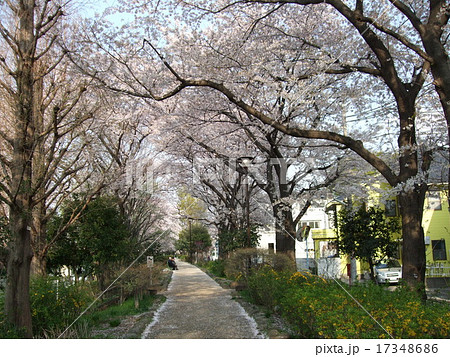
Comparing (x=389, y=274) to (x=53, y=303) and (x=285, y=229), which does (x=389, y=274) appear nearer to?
(x=285, y=229)

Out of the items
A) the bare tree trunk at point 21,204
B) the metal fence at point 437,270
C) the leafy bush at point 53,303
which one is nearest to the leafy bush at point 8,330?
the bare tree trunk at point 21,204

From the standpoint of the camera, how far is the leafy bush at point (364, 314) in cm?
422

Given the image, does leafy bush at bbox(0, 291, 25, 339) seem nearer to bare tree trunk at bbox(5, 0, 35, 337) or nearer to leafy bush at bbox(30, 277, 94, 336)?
bare tree trunk at bbox(5, 0, 35, 337)

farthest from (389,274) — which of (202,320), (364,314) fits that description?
(364,314)

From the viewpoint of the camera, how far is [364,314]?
15.2 feet

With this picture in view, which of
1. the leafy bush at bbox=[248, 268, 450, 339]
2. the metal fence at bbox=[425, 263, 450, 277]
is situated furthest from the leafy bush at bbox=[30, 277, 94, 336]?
the metal fence at bbox=[425, 263, 450, 277]

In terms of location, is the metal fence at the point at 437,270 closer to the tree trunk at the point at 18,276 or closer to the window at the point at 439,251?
the window at the point at 439,251

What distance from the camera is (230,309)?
10.5 m

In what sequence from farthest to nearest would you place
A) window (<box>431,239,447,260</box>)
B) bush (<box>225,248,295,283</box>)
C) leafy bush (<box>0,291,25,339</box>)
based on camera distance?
window (<box>431,239,447,260</box>) < bush (<box>225,248,295,283</box>) < leafy bush (<box>0,291,25,339</box>)

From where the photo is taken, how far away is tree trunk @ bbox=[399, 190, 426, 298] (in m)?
7.05

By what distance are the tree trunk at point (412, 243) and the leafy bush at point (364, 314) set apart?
1198 millimetres

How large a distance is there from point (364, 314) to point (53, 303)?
5347 millimetres

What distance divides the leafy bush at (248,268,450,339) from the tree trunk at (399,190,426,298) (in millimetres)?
1198

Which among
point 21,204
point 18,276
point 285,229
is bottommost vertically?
point 18,276
